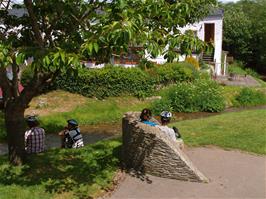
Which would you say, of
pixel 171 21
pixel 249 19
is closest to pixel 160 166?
pixel 171 21

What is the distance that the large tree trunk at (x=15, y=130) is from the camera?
975cm

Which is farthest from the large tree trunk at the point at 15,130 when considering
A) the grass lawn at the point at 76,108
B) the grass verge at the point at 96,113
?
the grass verge at the point at 96,113

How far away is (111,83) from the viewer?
26.1 metres

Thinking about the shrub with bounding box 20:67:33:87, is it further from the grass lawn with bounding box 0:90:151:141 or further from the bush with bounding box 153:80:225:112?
the bush with bounding box 153:80:225:112

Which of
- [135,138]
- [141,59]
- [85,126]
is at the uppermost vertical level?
[141,59]

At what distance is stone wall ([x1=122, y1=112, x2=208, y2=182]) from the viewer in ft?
32.3

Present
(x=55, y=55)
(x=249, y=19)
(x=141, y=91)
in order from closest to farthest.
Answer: (x=55, y=55)
(x=141, y=91)
(x=249, y=19)

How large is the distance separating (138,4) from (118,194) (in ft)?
12.1

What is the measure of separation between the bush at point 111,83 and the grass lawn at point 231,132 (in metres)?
9.09

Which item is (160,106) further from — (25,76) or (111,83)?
(25,76)

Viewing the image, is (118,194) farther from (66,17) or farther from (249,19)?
(249,19)

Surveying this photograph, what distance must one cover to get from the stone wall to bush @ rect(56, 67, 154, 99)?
15.4 m

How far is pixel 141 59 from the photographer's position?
9031mm

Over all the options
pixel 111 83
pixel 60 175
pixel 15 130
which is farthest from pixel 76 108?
pixel 60 175
